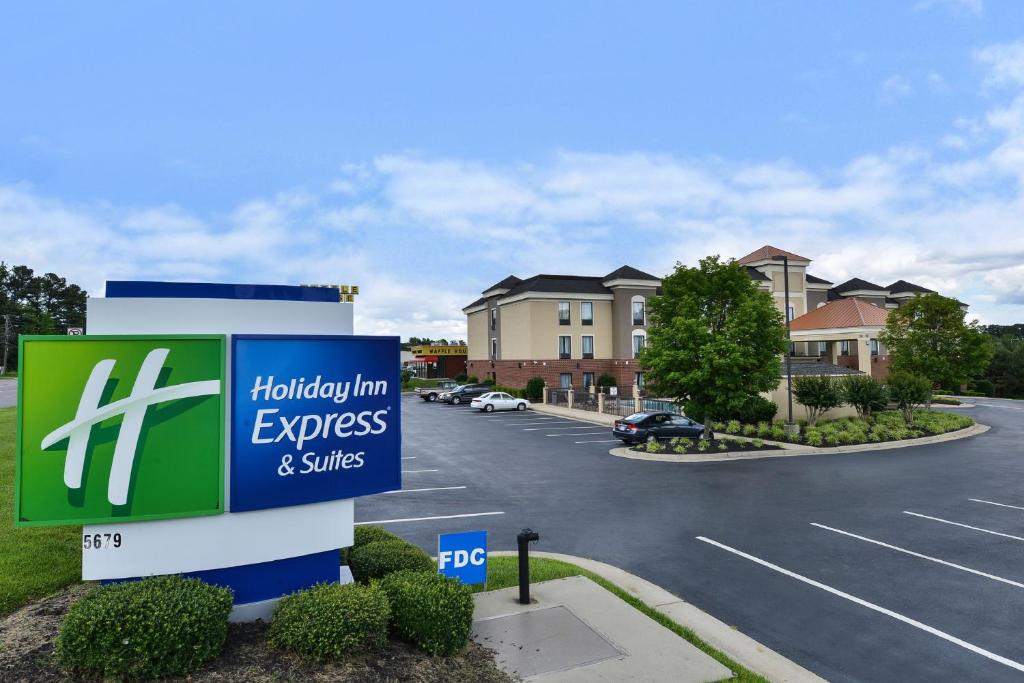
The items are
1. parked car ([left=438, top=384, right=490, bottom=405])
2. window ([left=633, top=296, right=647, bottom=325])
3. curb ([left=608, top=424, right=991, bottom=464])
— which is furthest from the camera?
window ([left=633, top=296, right=647, bottom=325])

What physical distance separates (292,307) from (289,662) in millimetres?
3715

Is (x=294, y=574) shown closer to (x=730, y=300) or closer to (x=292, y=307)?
(x=292, y=307)

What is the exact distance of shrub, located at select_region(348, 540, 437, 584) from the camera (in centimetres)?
784

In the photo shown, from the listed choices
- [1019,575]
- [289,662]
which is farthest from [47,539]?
[1019,575]

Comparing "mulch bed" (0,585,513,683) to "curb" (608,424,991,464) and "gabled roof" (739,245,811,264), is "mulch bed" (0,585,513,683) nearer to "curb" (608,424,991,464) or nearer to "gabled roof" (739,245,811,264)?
"curb" (608,424,991,464)

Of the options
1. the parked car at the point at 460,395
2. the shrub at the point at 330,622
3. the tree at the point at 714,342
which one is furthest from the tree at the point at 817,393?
the shrub at the point at 330,622

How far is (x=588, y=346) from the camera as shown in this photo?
180 feet

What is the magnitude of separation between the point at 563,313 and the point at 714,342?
31227 mm

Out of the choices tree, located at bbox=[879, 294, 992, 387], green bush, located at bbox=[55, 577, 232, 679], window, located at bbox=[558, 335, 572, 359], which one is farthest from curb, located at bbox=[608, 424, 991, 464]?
window, located at bbox=[558, 335, 572, 359]

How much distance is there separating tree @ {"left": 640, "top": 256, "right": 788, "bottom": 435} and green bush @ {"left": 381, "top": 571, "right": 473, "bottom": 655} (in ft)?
58.3

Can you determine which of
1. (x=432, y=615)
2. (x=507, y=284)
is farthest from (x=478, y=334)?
(x=432, y=615)

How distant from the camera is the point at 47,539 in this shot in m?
9.80

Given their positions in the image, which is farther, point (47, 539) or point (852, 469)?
point (852, 469)

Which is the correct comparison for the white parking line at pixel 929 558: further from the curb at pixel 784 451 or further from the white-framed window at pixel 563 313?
the white-framed window at pixel 563 313
